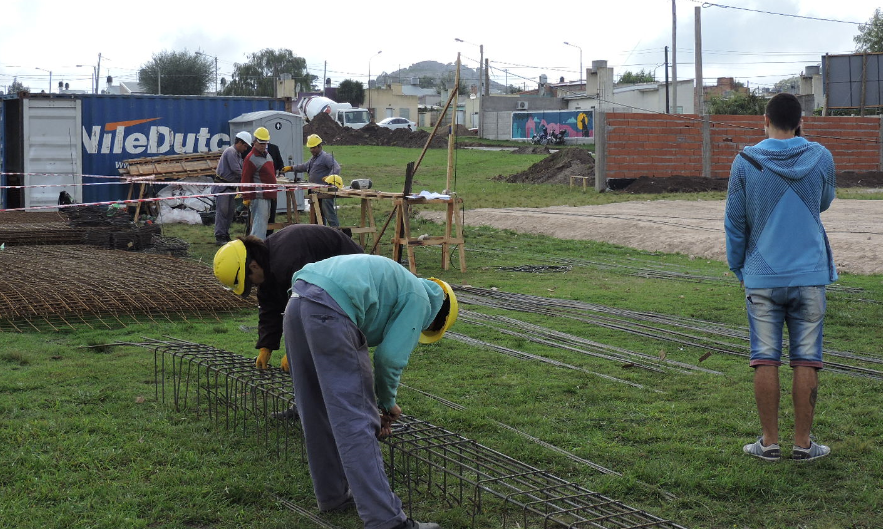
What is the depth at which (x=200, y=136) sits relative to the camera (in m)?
20.5

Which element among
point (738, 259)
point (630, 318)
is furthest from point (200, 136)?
point (738, 259)

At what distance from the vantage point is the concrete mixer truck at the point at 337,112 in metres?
54.6

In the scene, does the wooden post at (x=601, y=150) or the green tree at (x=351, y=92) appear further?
the green tree at (x=351, y=92)

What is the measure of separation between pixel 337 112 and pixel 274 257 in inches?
2057

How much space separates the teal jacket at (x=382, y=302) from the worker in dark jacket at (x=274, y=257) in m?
0.75

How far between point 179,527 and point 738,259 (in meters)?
3.33

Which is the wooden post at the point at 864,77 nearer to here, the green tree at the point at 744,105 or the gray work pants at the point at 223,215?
the green tree at the point at 744,105

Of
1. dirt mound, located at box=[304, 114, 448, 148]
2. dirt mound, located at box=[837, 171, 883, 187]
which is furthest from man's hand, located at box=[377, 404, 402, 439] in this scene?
dirt mound, located at box=[304, 114, 448, 148]

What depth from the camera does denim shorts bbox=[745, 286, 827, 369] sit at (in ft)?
16.1

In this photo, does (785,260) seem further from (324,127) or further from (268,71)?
(268,71)

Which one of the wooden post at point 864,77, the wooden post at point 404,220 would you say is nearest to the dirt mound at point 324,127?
the wooden post at point 864,77

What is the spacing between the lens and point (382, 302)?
3.99m

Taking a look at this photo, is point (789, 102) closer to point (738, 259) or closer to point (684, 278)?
point (738, 259)

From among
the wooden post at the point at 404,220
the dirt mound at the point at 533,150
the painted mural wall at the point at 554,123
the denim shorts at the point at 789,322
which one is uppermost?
the painted mural wall at the point at 554,123
